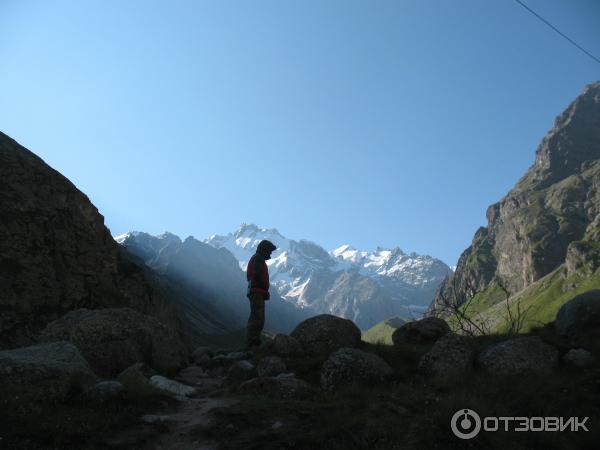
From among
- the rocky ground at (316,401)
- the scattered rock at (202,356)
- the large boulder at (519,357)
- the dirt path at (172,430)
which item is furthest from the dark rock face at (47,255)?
the large boulder at (519,357)

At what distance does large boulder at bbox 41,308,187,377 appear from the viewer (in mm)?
13586

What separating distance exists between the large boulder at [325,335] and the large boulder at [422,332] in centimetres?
246

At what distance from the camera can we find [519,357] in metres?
12.2

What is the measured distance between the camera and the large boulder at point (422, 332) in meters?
18.3

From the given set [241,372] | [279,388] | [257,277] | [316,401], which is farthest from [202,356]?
[316,401]

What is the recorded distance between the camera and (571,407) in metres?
8.96

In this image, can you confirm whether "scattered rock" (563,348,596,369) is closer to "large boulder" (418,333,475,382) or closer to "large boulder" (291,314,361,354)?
"large boulder" (418,333,475,382)

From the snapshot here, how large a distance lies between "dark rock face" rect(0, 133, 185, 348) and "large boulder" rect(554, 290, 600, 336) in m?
16.0

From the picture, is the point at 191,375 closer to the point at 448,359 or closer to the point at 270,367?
the point at 270,367

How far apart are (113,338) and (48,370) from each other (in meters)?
4.56

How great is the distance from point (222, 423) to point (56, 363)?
4.10 m

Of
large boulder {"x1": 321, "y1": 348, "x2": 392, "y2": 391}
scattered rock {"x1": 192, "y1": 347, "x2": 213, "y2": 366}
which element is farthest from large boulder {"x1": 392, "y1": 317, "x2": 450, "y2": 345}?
scattered rock {"x1": 192, "y1": 347, "x2": 213, "y2": 366}

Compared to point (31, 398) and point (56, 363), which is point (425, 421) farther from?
point (56, 363)

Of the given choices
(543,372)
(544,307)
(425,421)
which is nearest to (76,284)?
(425,421)
